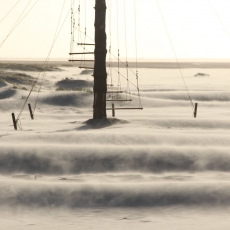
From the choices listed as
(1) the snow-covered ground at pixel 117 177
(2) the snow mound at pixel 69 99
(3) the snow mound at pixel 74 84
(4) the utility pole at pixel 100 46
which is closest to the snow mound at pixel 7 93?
(2) the snow mound at pixel 69 99

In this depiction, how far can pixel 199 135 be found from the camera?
1361cm

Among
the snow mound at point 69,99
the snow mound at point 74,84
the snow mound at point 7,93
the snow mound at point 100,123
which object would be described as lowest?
the snow mound at point 100,123

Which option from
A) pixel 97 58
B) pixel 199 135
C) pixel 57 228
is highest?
pixel 97 58

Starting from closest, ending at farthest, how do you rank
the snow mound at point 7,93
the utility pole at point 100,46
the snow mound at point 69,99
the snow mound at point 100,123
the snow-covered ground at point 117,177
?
the snow-covered ground at point 117,177 < the snow mound at point 100,123 < the utility pole at point 100,46 < the snow mound at point 69,99 < the snow mound at point 7,93

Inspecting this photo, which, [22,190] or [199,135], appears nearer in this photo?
[22,190]

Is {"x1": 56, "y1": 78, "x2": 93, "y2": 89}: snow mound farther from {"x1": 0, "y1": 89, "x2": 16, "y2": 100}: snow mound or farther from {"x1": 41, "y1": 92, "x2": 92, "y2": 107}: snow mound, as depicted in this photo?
{"x1": 41, "y1": 92, "x2": 92, "y2": 107}: snow mound

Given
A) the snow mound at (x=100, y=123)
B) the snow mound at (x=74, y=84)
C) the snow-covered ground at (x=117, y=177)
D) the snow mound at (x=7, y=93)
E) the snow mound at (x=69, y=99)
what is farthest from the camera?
the snow mound at (x=74, y=84)

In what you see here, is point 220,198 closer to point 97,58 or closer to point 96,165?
point 96,165

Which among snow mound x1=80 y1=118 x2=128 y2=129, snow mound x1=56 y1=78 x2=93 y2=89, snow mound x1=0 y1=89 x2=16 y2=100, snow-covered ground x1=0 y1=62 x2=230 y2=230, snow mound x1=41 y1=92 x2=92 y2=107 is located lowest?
snow-covered ground x1=0 y1=62 x2=230 y2=230

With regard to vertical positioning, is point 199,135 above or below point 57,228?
above

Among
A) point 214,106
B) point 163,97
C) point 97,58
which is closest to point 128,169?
point 97,58

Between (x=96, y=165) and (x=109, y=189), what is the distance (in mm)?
1830

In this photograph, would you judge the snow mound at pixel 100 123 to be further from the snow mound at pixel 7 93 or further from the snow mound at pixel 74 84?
the snow mound at pixel 74 84

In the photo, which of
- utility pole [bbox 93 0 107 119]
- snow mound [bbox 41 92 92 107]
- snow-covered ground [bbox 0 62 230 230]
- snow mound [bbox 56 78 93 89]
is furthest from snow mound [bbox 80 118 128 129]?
snow mound [bbox 56 78 93 89]
